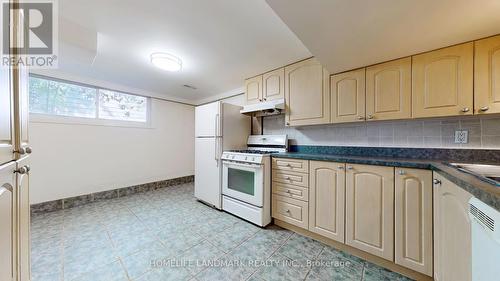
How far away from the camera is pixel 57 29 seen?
1533mm

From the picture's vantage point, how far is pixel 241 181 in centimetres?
239

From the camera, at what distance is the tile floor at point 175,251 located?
138 centimetres

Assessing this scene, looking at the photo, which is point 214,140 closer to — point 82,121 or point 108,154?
point 108,154

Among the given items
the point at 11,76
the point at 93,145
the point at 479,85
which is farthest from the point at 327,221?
the point at 93,145

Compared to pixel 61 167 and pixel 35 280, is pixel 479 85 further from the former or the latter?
pixel 61 167

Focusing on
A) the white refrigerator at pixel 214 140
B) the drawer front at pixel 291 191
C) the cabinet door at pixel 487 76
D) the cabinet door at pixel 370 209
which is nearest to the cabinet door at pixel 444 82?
the cabinet door at pixel 487 76

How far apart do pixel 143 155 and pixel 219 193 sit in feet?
6.81

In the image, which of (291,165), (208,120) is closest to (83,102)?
(208,120)

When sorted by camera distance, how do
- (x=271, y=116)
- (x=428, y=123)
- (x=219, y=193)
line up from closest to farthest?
1. (x=428, y=123)
2. (x=219, y=193)
3. (x=271, y=116)

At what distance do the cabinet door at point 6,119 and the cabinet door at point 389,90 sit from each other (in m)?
2.42

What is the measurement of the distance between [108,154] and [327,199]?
12.0ft

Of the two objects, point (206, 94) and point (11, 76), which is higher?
point (206, 94)

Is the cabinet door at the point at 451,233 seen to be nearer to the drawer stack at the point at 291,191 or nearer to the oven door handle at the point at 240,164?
the drawer stack at the point at 291,191

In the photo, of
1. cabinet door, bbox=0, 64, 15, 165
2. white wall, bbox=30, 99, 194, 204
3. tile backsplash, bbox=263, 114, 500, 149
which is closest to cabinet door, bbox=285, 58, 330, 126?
tile backsplash, bbox=263, 114, 500, 149
